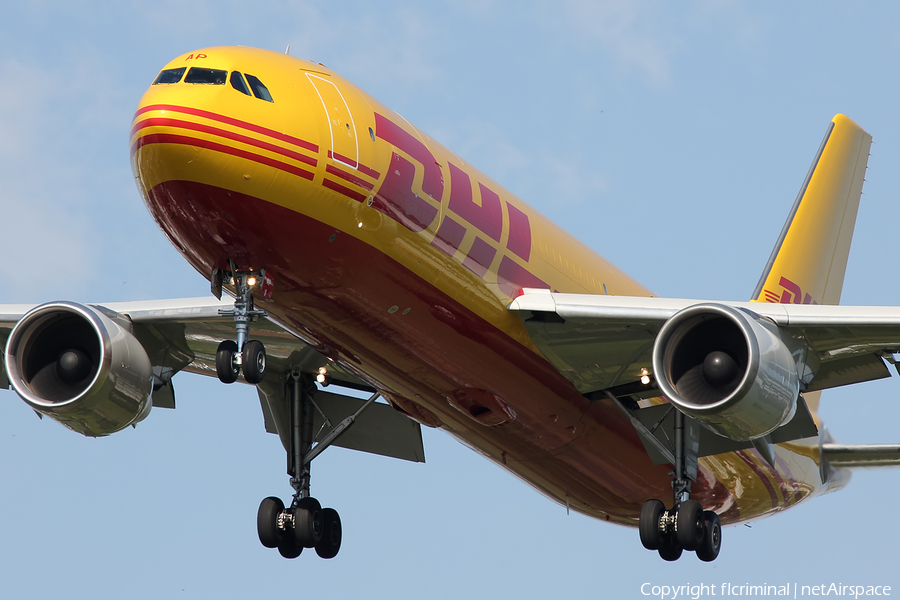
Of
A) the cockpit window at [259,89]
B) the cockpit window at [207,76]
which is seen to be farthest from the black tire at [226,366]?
the cockpit window at [207,76]

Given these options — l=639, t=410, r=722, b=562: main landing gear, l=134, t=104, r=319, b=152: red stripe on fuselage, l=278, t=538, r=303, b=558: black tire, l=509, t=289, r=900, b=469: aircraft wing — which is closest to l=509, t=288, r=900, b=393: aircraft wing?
l=509, t=289, r=900, b=469: aircraft wing

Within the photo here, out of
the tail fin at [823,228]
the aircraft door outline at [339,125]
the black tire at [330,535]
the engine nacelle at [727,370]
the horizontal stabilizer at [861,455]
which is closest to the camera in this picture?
the aircraft door outline at [339,125]

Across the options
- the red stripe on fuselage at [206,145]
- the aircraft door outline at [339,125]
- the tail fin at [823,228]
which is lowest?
the red stripe on fuselage at [206,145]

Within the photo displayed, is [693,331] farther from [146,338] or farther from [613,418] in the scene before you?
[146,338]

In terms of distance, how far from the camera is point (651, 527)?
74.8ft

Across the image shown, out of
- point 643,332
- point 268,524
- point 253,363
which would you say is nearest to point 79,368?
point 268,524

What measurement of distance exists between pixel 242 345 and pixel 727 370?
714cm

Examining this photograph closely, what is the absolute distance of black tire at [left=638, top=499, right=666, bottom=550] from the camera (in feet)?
74.7

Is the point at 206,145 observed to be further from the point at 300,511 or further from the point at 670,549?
the point at 670,549

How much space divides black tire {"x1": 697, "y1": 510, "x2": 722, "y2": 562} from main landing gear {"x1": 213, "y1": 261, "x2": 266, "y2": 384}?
838 centimetres

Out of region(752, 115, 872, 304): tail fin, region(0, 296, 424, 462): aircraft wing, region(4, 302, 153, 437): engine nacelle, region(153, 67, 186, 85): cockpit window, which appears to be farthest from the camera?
region(752, 115, 872, 304): tail fin

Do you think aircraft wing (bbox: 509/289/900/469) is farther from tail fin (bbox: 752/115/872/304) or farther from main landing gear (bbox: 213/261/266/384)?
tail fin (bbox: 752/115/872/304)

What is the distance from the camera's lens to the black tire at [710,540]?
22.8m

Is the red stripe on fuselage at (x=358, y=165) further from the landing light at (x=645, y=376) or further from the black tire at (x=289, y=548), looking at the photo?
the black tire at (x=289, y=548)
